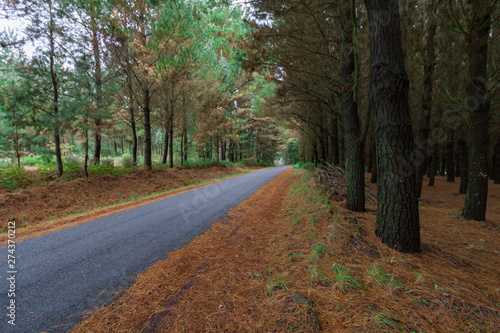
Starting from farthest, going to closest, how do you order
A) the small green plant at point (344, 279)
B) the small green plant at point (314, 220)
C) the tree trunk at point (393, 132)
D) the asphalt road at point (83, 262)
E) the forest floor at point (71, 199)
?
the forest floor at point (71, 199) → the small green plant at point (314, 220) → the tree trunk at point (393, 132) → the small green plant at point (344, 279) → the asphalt road at point (83, 262)

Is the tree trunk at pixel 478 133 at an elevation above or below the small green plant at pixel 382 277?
above

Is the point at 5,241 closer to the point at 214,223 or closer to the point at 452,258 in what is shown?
the point at 214,223

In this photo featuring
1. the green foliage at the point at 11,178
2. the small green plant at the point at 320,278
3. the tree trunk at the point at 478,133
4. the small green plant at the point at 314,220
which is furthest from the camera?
the green foliage at the point at 11,178

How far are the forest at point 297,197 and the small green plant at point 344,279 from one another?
2 centimetres

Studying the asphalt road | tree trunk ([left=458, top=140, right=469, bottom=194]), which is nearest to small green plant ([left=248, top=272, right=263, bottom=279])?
the asphalt road

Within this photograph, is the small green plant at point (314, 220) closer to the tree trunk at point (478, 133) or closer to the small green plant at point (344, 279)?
the small green plant at point (344, 279)

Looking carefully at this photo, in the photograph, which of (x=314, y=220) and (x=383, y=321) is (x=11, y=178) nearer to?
(x=314, y=220)

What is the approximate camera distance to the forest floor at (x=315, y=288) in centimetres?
153

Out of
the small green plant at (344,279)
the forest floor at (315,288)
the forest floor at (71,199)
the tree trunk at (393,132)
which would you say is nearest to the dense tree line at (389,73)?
the tree trunk at (393,132)

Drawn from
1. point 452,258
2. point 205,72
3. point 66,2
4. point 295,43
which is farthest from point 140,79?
point 452,258

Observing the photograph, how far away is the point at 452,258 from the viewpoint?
258cm

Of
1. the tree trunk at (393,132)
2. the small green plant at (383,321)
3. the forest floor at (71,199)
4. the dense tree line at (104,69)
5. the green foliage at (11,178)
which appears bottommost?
the forest floor at (71,199)

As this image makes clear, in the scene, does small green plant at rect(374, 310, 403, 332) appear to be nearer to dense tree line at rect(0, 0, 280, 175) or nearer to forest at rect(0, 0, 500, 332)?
forest at rect(0, 0, 500, 332)

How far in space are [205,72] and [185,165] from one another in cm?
723
